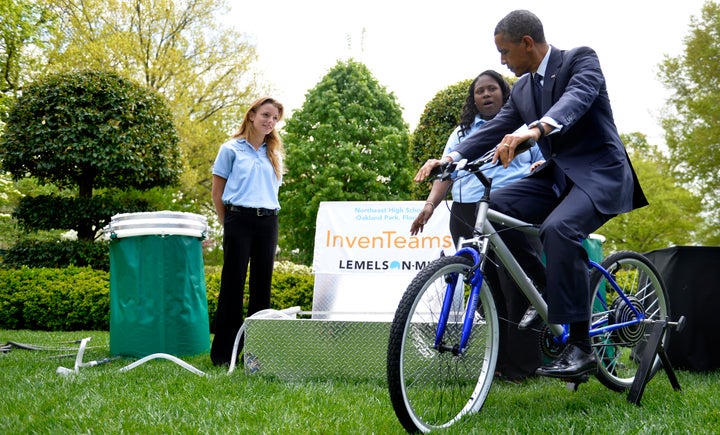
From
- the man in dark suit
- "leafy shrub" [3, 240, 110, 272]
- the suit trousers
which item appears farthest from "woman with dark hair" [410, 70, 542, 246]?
"leafy shrub" [3, 240, 110, 272]

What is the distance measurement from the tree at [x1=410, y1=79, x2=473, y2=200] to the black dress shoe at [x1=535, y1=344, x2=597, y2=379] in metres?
6.48

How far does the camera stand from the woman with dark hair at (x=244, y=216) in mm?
4672

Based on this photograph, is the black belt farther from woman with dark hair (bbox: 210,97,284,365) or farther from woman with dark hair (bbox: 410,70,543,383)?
woman with dark hair (bbox: 410,70,543,383)

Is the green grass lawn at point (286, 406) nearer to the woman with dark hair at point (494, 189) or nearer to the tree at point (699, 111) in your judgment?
the woman with dark hair at point (494, 189)

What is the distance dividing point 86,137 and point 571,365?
30.6 feet

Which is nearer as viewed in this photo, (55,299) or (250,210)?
(250,210)

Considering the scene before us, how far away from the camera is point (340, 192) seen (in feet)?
66.1

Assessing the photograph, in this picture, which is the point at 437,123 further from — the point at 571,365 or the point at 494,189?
the point at 571,365

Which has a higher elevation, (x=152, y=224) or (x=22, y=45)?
(x=22, y=45)

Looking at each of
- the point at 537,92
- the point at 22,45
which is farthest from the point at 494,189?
the point at 22,45

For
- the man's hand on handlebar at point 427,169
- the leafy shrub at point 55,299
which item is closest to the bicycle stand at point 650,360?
the man's hand on handlebar at point 427,169

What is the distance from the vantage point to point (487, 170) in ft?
14.0

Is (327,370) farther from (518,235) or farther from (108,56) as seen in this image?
(108,56)

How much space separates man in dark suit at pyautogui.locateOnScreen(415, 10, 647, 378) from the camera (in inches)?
110
